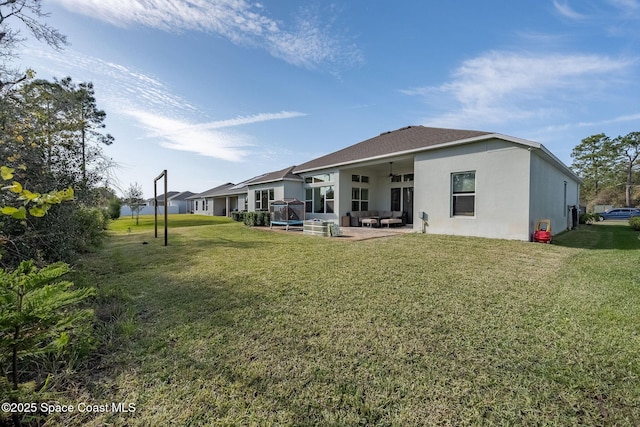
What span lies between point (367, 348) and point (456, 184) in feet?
32.0

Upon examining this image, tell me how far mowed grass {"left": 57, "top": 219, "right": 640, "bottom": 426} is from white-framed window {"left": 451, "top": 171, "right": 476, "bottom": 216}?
497 cm

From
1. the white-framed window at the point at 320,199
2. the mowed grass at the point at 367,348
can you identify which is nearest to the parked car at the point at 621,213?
the white-framed window at the point at 320,199

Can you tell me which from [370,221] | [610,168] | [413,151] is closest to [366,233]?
[370,221]

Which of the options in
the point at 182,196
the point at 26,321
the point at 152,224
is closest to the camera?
the point at 26,321

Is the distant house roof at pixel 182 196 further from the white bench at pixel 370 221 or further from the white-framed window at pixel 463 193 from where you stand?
the white-framed window at pixel 463 193

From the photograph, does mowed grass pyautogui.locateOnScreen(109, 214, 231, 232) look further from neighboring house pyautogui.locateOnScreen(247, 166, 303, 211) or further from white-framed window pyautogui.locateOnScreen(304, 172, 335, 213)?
white-framed window pyautogui.locateOnScreen(304, 172, 335, 213)

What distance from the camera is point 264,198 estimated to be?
20359 mm

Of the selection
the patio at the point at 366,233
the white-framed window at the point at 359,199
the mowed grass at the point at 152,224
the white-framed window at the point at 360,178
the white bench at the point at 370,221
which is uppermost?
the white-framed window at the point at 360,178

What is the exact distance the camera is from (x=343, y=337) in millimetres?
2912

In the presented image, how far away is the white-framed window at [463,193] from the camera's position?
33.4 ft

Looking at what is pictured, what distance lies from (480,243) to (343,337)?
7706 millimetres

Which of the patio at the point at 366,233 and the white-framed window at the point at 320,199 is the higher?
the white-framed window at the point at 320,199

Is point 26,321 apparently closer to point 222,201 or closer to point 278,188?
point 278,188

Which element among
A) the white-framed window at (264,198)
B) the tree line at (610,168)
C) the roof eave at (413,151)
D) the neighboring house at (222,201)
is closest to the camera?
the roof eave at (413,151)
